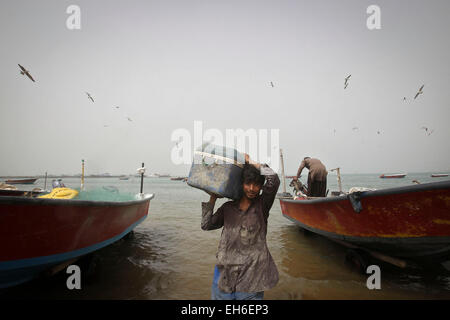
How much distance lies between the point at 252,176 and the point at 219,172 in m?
0.30

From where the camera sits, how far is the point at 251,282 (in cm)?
178

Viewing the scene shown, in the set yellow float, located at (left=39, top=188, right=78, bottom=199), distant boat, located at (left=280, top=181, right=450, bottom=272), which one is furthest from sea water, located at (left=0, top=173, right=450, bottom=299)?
yellow float, located at (left=39, top=188, right=78, bottom=199)

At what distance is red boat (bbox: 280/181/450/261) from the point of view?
3008mm

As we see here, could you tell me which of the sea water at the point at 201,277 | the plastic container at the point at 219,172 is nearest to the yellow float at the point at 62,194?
the sea water at the point at 201,277

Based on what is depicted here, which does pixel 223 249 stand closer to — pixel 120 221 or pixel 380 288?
pixel 380 288

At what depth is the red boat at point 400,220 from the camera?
9.87 feet

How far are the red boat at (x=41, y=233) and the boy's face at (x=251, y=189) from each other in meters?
2.55

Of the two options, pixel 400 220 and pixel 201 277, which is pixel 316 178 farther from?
pixel 201 277

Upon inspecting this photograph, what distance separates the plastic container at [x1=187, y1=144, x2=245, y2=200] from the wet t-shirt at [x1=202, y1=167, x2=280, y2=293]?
21 cm

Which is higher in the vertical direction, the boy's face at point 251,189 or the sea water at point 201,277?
the boy's face at point 251,189

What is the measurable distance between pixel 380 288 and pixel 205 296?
2.84 metres

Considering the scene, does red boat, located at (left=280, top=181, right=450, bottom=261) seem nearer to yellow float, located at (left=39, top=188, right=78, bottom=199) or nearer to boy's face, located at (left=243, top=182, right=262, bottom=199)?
boy's face, located at (left=243, top=182, right=262, bottom=199)

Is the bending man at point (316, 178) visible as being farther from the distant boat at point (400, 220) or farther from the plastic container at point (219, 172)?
the plastic container at point (219, 172)
